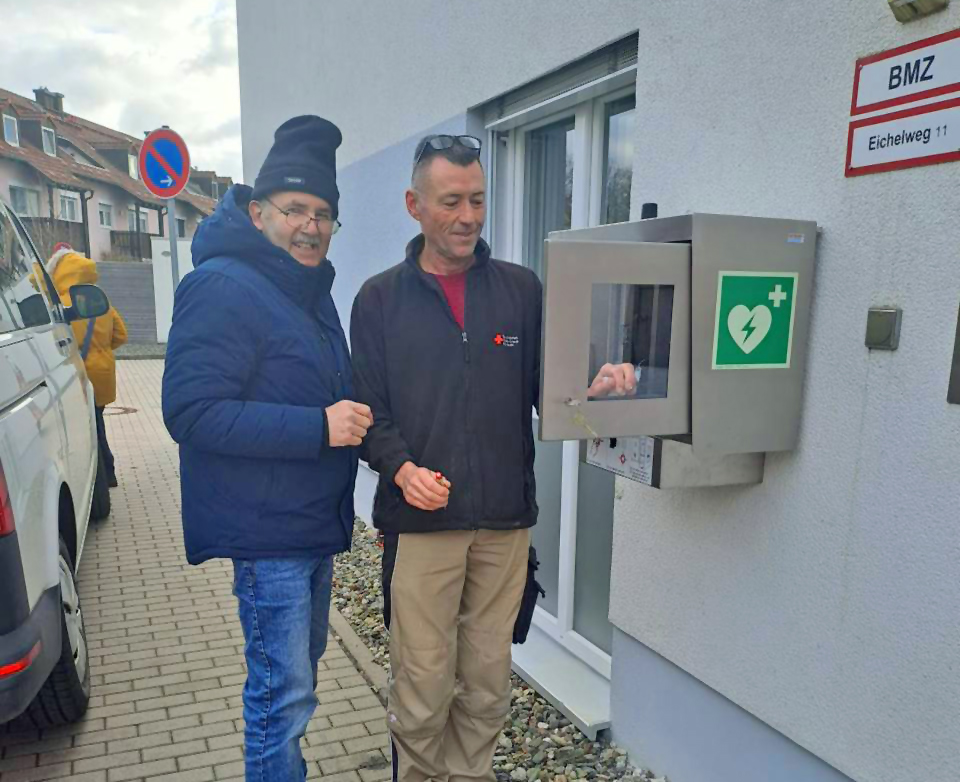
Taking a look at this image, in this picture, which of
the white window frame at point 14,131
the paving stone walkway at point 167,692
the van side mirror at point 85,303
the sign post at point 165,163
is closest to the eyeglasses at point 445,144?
the paving stone walkway at point 167,692

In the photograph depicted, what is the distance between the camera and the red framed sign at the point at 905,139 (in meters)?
1.62

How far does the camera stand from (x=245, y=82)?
26.1 feet

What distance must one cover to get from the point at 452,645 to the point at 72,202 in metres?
36.9

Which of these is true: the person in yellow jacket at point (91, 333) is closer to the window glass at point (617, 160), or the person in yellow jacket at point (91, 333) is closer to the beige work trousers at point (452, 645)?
the window glass at point (617, 160)

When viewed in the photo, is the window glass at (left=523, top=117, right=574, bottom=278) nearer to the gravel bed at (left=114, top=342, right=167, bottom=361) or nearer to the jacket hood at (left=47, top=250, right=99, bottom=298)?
the jacket hood at (left=47, top=250, right=99, bottom=298)

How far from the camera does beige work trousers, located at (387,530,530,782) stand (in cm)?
226

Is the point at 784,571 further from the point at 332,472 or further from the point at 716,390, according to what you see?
the point at 332,472

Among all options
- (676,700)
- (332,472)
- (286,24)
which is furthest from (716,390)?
(286,24)

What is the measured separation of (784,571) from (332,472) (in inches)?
51.5

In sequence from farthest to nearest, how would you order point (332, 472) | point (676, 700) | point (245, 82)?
1. point (245, 82)
2. point (676, 700)
3. point (332, 472)

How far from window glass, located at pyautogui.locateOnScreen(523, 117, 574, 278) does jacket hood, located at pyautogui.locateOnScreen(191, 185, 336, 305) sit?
1.47m

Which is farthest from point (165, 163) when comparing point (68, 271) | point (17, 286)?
point (17, 286)

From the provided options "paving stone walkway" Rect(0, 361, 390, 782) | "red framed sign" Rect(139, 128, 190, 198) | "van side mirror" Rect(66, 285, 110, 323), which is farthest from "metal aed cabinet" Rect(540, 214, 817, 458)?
"red framed sign" Rect(139, 128, 190, 198)

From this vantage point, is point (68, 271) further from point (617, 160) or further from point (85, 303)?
point (617, 160)
